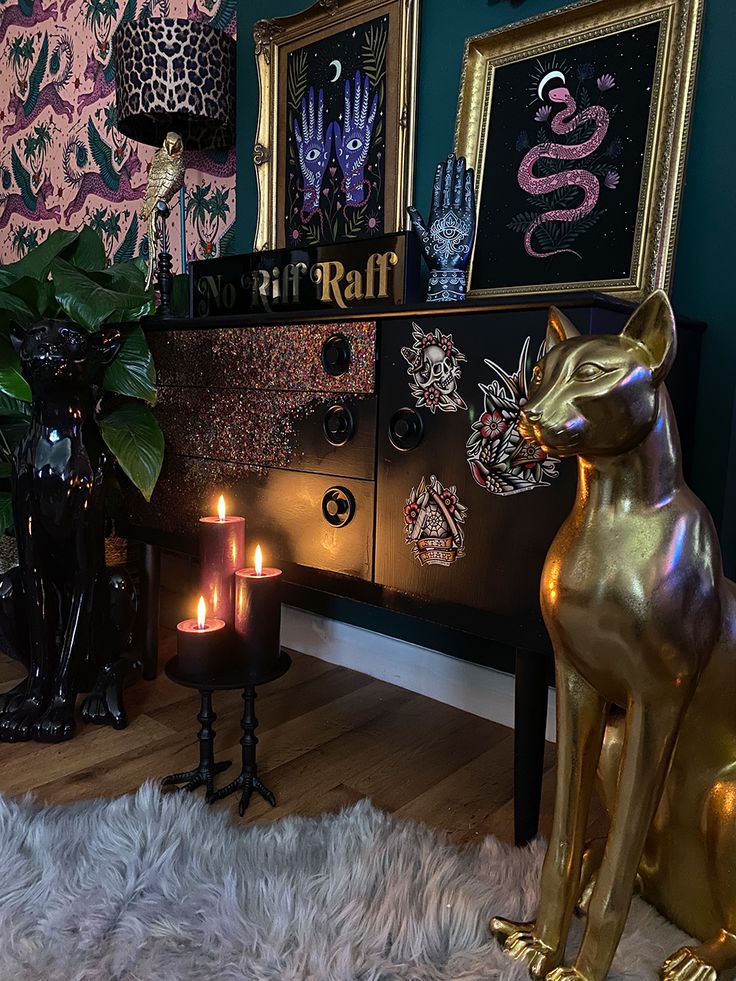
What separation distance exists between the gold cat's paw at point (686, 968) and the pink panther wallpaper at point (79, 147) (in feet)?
6.07

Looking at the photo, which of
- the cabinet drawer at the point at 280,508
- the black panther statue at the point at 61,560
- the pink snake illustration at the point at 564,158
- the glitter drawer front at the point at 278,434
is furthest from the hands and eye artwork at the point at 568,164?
the black panther statue at the point at 61,560

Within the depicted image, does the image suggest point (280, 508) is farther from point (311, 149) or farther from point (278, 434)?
point (311, 149)

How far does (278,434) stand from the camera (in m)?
1.26

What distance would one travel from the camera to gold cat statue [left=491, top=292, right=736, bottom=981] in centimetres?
64

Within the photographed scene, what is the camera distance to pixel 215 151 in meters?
2.04

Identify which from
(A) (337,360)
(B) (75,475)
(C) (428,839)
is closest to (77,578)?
(B) (75,475)

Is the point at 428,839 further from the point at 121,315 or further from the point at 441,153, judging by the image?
the point at 441,153

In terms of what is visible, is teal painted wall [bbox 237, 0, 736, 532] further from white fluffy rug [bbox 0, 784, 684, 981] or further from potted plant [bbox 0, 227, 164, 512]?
potted plant [bbox 0, 227, 164, 512]

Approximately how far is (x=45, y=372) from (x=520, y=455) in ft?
2.76

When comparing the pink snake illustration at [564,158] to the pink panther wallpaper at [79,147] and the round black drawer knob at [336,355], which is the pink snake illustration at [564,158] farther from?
the pink panther wallpaper at [79,147]

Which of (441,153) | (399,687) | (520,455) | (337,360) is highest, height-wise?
(441,153)

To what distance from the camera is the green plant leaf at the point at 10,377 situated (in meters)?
1.45

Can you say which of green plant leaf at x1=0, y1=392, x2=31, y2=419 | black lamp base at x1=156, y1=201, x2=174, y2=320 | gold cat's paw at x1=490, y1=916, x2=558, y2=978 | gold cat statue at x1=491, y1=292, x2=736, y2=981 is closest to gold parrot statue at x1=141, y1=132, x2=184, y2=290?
black lamp base at x1=156, y1=201, x2=174, y2=320

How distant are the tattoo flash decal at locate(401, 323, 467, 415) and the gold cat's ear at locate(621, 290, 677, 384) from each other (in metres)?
0.37
